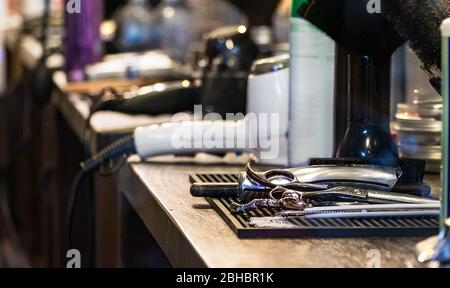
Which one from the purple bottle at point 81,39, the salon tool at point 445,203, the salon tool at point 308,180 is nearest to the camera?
the salon tool at point 445,203

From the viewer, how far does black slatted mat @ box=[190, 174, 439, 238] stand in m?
0.99

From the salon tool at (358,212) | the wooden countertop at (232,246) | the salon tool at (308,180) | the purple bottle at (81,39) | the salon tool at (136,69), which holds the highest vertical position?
the purple bottle at (81,39)

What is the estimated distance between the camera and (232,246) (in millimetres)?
940

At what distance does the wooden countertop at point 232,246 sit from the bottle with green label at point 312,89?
0.81 feet

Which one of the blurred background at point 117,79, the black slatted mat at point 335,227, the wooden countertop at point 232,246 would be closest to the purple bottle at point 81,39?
the blurred background at point 117,79

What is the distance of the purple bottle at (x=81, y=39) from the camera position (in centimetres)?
264

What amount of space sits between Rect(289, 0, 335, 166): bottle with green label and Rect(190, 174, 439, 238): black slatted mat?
37 centimetres

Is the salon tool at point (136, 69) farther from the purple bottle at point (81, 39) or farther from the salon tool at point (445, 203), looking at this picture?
the salon tool at point (445, 203)

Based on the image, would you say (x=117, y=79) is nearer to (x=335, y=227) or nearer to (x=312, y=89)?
(x=312, y=89)

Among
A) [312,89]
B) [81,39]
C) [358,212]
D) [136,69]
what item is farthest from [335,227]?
[81,39]

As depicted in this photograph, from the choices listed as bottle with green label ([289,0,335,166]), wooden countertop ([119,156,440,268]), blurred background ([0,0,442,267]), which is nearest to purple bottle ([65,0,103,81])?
blurred background ([0,0,442,267])

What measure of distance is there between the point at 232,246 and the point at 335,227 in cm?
12

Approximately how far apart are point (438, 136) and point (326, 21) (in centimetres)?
25

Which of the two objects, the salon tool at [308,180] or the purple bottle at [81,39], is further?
the purple bottle at [81,39]
